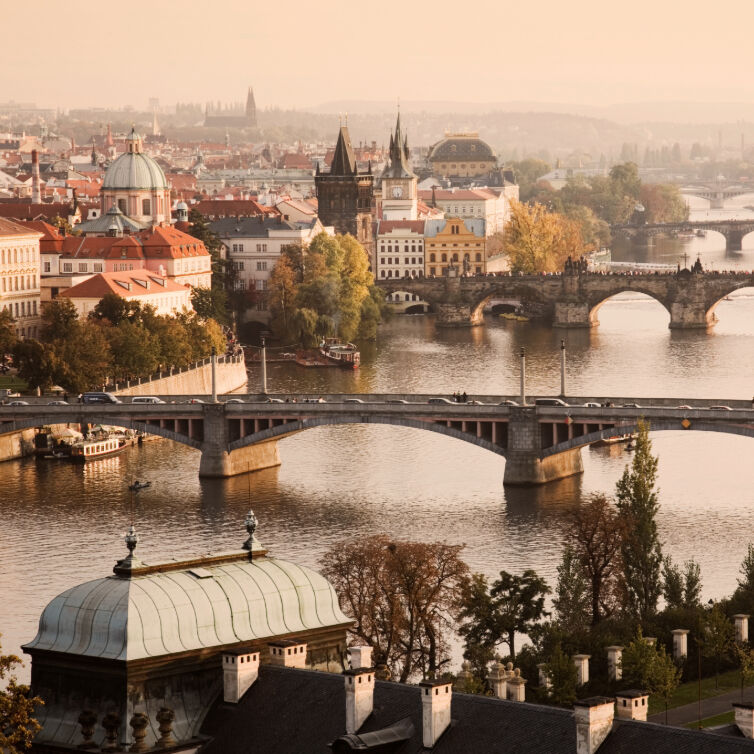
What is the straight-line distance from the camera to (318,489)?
236 ft

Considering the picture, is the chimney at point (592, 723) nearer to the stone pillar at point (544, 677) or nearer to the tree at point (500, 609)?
the stone pillar at point (544, 677)

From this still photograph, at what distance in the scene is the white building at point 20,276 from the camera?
361ft

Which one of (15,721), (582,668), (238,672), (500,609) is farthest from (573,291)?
(15,721)

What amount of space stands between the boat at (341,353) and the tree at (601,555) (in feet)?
174

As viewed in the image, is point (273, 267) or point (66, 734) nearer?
point (66, 734)

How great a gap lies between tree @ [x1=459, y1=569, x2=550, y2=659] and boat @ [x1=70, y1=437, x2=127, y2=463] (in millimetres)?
31554

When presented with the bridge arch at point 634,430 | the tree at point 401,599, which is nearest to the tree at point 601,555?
the tree at point 401,599

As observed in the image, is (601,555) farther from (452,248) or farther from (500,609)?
(452,248)

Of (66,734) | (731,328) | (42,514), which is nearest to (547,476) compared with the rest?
(42,514)

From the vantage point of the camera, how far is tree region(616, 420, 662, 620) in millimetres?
51438

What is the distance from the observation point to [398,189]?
170375mm

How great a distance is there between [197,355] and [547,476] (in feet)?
99.4

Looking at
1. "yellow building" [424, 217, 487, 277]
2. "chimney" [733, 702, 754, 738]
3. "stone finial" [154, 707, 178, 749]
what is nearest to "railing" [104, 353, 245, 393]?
"yellow building" [424, 217, 487, 277]

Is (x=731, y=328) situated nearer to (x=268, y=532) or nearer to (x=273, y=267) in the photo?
(x=273, y=267)
